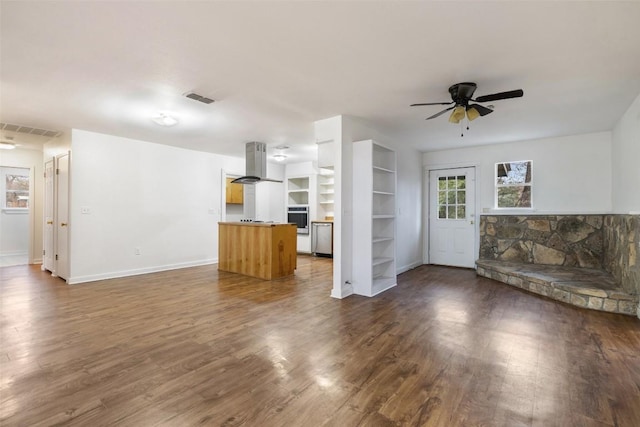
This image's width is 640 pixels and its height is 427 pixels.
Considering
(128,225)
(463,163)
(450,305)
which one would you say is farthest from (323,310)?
(463,163)

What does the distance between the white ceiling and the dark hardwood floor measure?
2.48 m

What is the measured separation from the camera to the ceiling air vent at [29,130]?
4.67 metres

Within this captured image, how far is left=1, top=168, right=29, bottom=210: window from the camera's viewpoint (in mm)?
7473

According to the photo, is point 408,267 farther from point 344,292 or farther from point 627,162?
point 627,162

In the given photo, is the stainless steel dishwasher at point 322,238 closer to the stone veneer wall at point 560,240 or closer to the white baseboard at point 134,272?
the white baseboard at point 134,272

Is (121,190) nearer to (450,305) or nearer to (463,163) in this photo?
(450,305)

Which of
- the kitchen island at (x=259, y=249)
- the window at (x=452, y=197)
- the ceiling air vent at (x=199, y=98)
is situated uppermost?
the ceiling air vent at (x=199, y=98)

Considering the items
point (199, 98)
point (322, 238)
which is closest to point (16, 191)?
point (199, 98)

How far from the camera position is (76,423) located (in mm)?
1642

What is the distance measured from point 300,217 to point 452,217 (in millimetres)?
3876

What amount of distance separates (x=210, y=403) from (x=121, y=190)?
4912 millimetres

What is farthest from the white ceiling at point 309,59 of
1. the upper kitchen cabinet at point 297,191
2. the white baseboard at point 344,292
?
the upper kitchen cabinet at point 297,191

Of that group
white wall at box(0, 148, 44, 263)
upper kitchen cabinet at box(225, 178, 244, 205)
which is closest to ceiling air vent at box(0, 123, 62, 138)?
white wall at box(0, 148, 44, 263)

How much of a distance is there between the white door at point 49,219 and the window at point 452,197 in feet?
25.0
